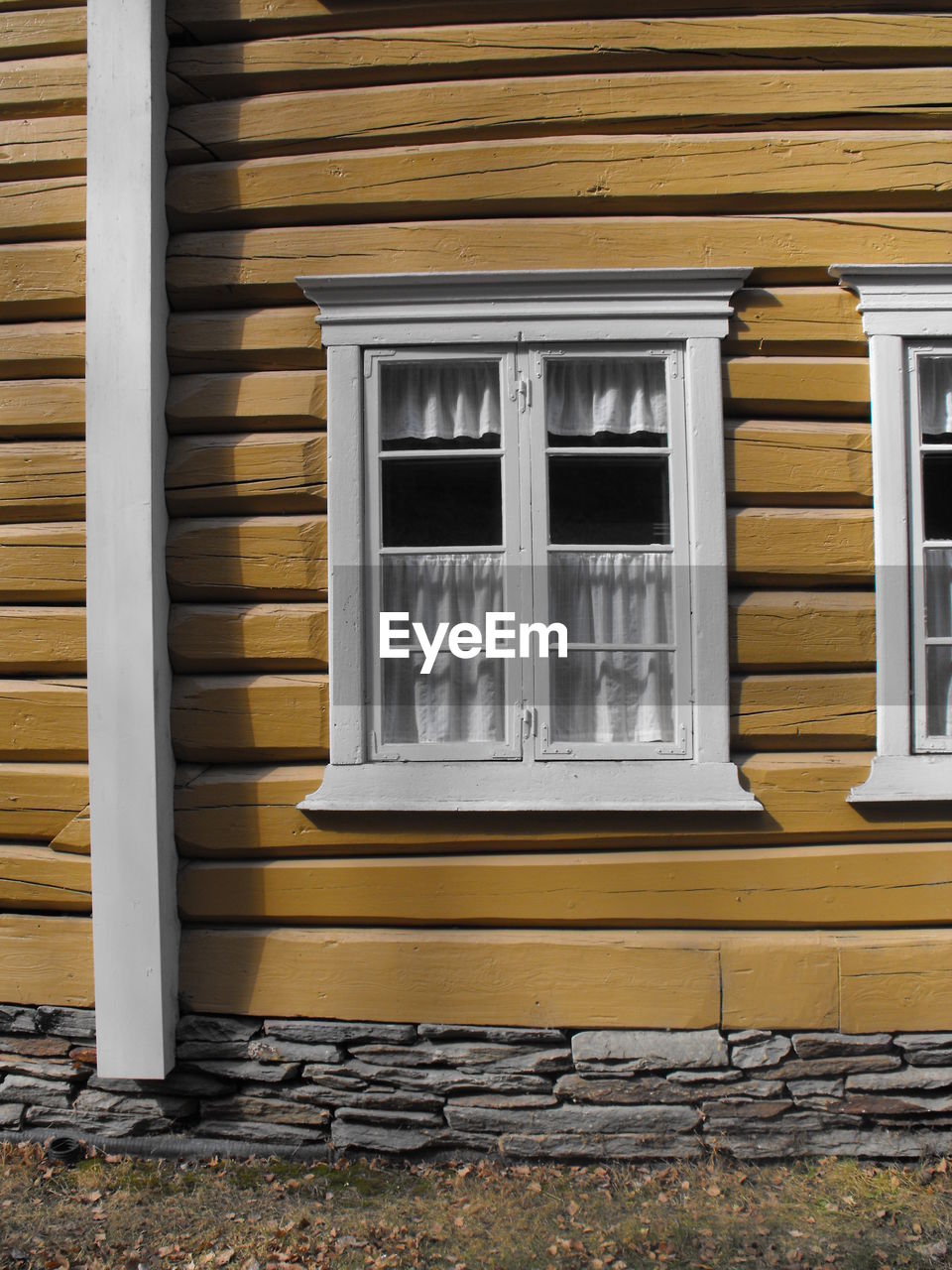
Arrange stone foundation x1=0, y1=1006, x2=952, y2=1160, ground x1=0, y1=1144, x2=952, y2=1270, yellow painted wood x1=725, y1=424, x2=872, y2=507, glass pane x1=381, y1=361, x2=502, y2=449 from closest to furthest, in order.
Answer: ground x1=0, y1=1144, x2=952, y2=1270 < stone foundation x1=0, y1=1006, x2=952, y2=1160 < yellow painted wood x1=725, y1=424, x2=872, y2=507 < glass pane x1=381, y1=361, x2=502, y2=449

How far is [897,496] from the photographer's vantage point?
3072 millimetres

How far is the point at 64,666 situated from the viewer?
319cm

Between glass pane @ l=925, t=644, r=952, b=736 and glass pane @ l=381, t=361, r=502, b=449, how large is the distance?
1829 mm

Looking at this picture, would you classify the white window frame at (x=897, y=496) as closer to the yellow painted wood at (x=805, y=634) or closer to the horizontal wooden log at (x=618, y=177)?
the yellow painted wood at (x=805, y=634)

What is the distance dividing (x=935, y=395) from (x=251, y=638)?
107 inches

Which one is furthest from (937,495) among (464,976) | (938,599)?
(464,976)

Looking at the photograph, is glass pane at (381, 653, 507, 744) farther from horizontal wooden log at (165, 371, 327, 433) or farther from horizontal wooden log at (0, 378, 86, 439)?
horizontal wooden log at (0, 378, 86, 439)

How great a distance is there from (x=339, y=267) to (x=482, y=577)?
128cm

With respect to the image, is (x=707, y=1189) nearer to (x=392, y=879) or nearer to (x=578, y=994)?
(x=578, y=994)

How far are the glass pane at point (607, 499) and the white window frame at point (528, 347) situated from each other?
16cm

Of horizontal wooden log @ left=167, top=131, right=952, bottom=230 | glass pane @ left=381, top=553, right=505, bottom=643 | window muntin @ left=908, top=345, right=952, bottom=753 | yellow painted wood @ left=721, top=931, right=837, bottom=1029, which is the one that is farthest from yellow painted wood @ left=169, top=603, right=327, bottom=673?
window muntin @ left=908, top=345, right=952, bottom=753

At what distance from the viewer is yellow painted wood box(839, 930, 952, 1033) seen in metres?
3.00

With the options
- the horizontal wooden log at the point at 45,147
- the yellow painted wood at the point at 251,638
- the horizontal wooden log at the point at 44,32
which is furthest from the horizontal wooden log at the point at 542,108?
the yellow painted wood at the point at 251,638

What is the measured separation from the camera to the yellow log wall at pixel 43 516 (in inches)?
125
